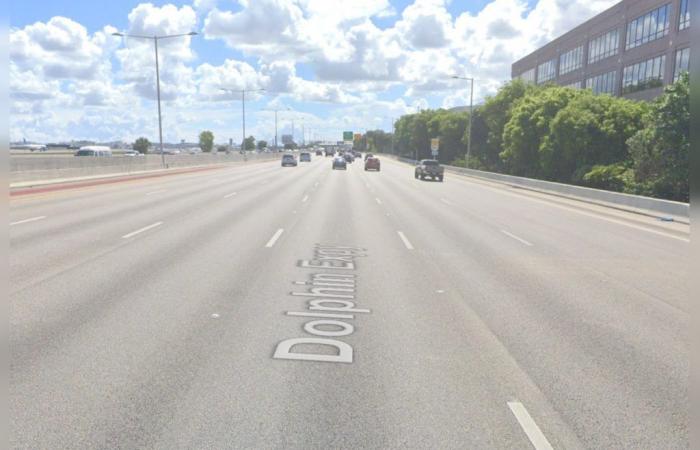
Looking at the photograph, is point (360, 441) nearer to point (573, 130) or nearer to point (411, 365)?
point (411, 365)

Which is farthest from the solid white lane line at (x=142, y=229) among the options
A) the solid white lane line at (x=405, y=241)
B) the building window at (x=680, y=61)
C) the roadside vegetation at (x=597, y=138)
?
the building window at (x=680, y=61)

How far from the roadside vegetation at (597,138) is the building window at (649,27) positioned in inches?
364

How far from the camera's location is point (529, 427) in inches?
180

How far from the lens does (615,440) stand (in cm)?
443

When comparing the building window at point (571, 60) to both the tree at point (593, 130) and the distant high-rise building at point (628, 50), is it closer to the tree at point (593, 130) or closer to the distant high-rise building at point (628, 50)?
the distant high-rise building at point (628, 50)

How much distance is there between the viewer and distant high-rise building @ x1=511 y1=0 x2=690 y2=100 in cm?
4878

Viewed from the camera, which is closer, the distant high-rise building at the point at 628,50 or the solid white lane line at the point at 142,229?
the solid white lane line at the point at 142,229

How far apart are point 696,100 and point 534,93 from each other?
57286 mm

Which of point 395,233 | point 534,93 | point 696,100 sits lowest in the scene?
point 395,233

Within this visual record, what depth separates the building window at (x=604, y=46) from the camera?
60469mm

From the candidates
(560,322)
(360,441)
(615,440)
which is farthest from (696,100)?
(560,322)

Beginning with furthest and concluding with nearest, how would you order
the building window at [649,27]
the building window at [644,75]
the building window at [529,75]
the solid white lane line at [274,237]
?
the building window at [529,75] → the building window at [644,75] → the building window at [649,27] → the solid white lane line at [274,237]

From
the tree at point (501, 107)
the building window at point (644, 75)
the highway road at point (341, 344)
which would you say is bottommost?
the highway road at point (341, 344)

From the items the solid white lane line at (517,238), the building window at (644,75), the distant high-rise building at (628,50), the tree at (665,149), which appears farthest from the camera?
the building window at (644,75)
